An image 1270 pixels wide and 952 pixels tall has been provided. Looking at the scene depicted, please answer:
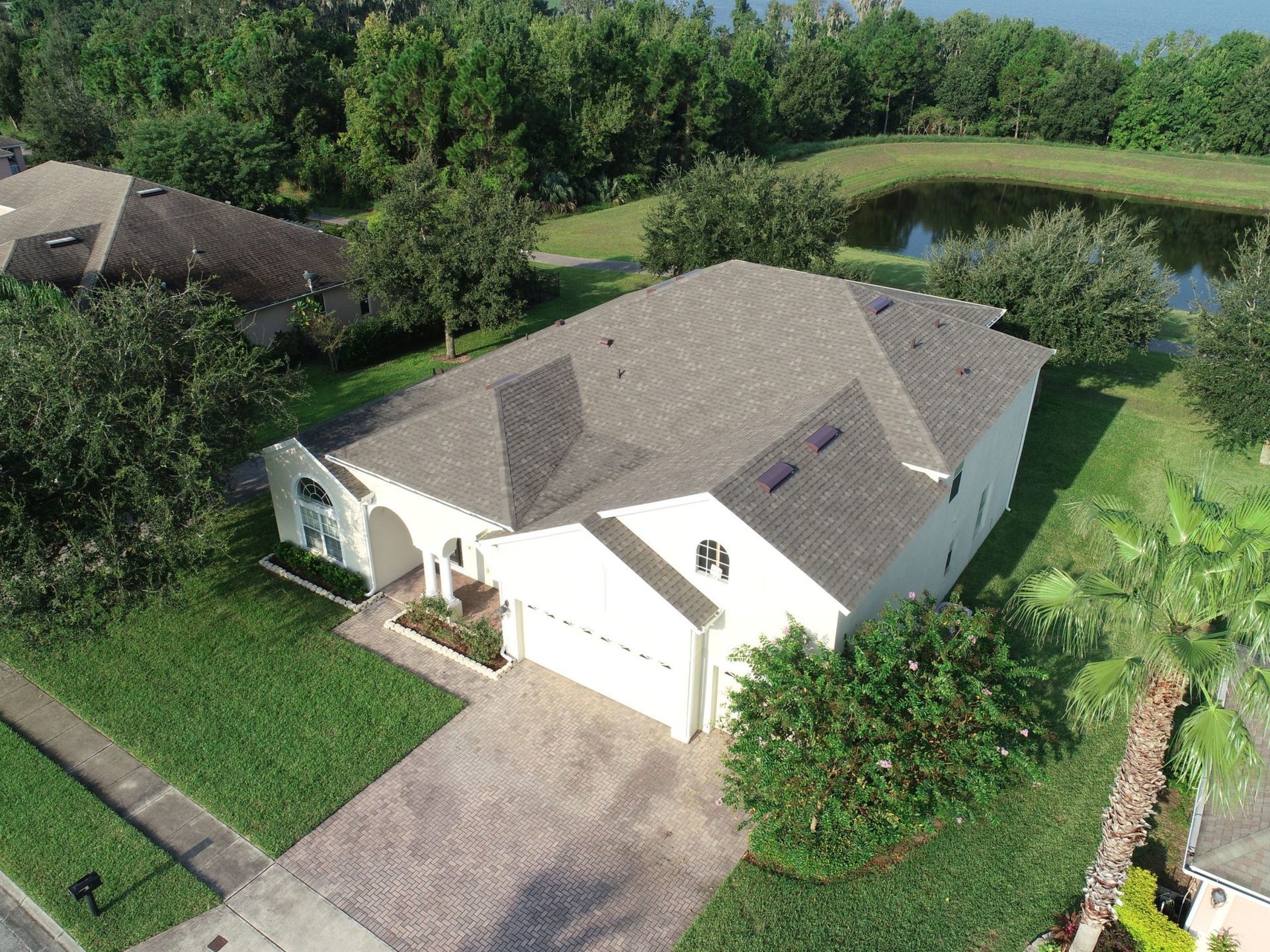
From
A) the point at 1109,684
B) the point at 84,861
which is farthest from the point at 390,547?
the point at 1109,684

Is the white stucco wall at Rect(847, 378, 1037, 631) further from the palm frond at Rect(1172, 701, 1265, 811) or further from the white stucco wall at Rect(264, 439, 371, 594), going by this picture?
the white stucco wall at Rect(264, 439, 371, 594)

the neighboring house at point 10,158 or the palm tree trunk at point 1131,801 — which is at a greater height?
the neighboring house at point 10,158

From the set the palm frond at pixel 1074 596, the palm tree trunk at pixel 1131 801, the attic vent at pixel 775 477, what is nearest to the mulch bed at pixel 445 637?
the attic vent at pixel 775 477

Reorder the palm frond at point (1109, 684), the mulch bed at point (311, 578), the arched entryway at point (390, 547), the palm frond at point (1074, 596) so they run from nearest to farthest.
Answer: the palm frond at point (1109, 684), the palm frond at point (1074, 596), the arched entryway at point (390, 547), the mulch bed at point (311, 578)

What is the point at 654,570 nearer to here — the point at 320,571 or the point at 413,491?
the point at 413,491

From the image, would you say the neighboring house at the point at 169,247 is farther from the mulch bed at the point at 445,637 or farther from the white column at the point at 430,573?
the mulch bed at the point at 445,637

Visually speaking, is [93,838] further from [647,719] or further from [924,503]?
[924,503]
